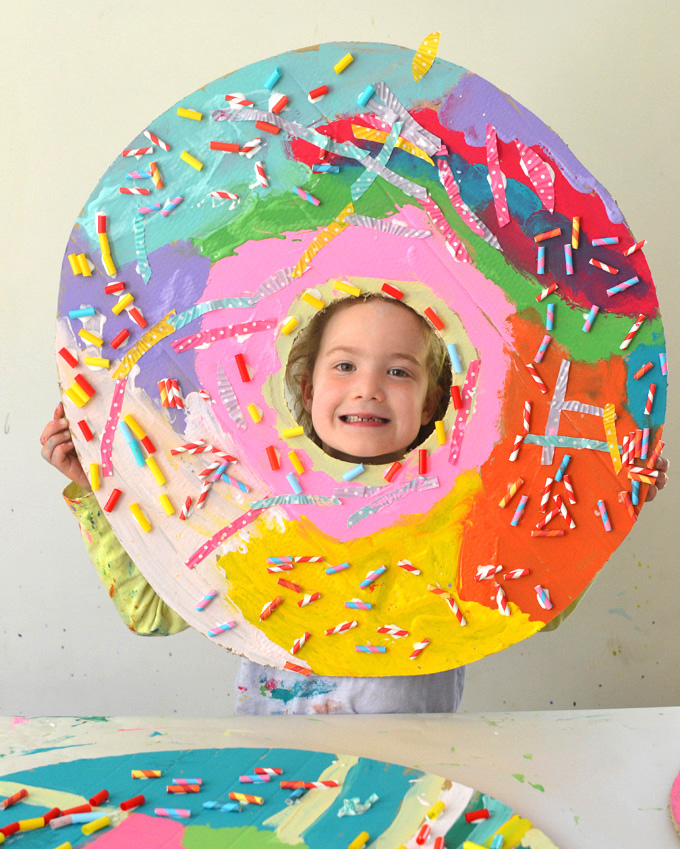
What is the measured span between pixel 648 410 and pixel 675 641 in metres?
0.76

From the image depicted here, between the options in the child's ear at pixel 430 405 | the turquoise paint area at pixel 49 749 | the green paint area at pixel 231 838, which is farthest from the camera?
the child's ear at pixel 430 405

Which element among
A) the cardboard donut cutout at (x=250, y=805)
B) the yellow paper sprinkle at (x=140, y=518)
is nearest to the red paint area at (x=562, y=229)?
the yellow paper sprinkle at (x=140, y=518)

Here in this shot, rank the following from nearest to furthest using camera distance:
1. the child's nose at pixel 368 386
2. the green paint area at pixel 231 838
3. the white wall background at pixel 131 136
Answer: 1. the green paint area at pixel 231 838
2. the child's nose at pixel 368 386
3. the white wall background at pixel 131 136

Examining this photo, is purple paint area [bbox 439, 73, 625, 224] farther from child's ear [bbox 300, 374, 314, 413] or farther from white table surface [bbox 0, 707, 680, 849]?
white table surface [bbox 0, 707, 680, 849]

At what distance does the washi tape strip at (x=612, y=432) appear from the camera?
2.66 ft

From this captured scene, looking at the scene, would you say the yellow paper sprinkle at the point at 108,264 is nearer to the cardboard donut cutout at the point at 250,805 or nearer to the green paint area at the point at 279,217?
the green paint area at the point at 279,217

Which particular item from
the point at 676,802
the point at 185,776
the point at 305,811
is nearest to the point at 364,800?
the point at 305,811

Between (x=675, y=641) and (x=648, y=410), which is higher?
(x=648, y=410)

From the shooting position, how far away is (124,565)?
0.94 meters

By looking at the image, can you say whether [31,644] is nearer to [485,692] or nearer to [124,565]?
[124,565]

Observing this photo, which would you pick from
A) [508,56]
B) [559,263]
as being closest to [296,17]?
[508,56]

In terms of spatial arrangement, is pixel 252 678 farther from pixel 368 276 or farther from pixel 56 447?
pixel 368 276

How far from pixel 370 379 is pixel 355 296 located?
10 cm

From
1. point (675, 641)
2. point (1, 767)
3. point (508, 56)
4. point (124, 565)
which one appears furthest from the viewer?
point (675, 641)
